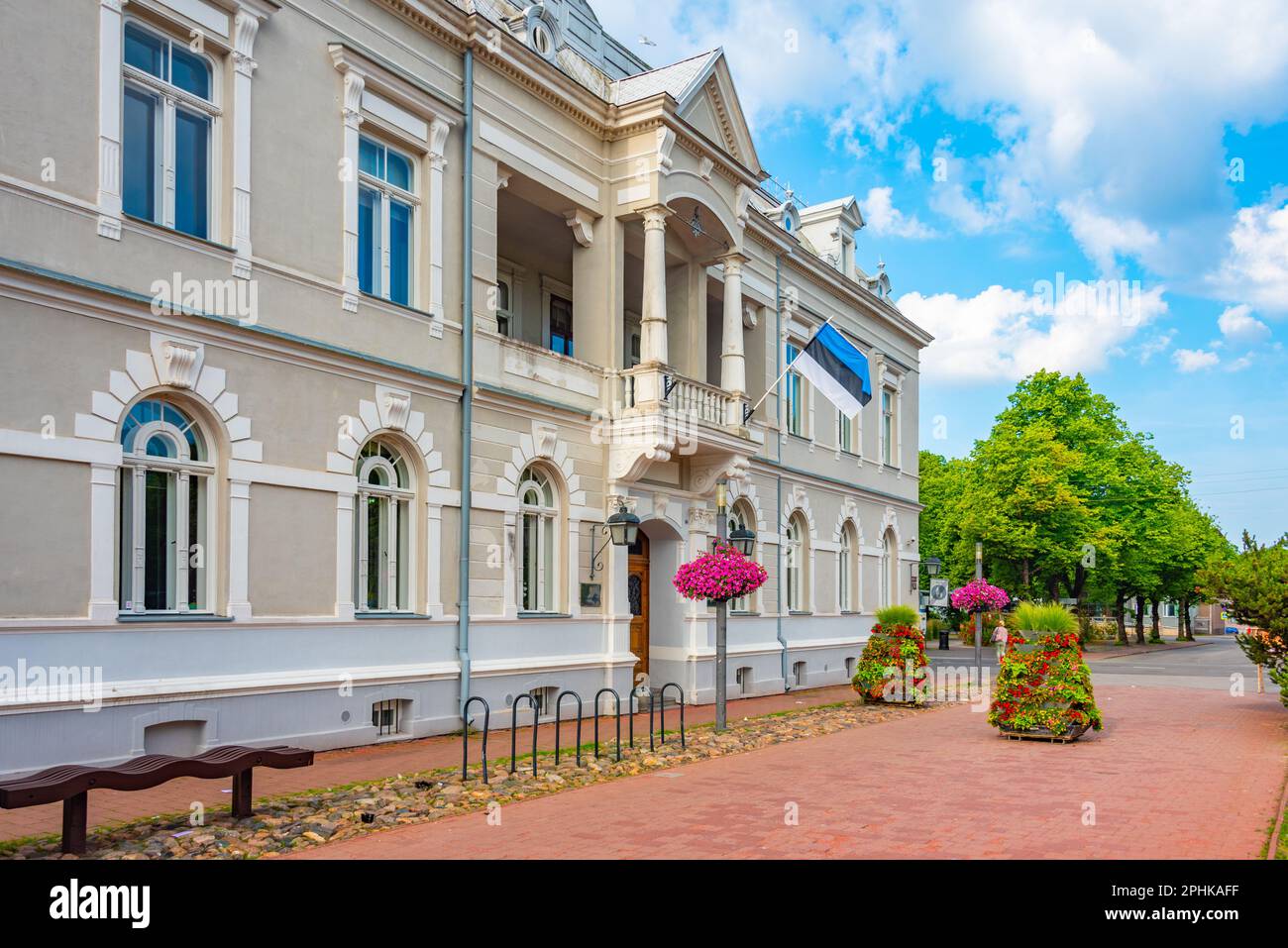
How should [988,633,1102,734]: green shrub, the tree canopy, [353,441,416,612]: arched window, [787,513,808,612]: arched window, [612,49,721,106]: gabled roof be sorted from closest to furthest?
1. [353,441,416,612]: arched window
2. [988,633,1102,734]: green shrub
3. [612,49,721,106]: gabled roof
4. [787,513,808,612]: arched window
5. the tree canopy

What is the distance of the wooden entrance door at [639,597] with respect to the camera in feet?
67.6

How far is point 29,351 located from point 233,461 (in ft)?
8.20

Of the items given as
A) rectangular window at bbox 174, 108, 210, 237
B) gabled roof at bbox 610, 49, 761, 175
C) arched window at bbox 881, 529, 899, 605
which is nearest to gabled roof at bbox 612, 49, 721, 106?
gabled roof at bbox 610, 49, 761, 175

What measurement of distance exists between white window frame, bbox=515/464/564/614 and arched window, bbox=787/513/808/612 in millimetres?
9383

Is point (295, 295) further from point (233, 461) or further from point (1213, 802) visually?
point (1213, 802)

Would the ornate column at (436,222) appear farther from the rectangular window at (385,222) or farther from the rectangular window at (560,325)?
the rectangular window at (560,325)

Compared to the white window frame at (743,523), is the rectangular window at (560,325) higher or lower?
higher

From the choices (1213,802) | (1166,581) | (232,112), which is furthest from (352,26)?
(1166,581)

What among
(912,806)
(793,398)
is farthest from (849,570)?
(912,806)

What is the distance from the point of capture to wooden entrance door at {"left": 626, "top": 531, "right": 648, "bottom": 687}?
20.6 metres

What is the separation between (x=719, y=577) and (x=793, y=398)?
11.6 m

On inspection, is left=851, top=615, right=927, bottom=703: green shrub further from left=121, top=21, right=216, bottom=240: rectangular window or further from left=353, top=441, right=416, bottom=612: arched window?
left=121, top=21, right=216, bottom=240: rectangular window

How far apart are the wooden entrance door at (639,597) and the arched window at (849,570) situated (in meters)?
9.43

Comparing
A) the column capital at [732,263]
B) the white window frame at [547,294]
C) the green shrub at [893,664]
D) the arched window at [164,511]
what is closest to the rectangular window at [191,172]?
the arched window at [164,511]
